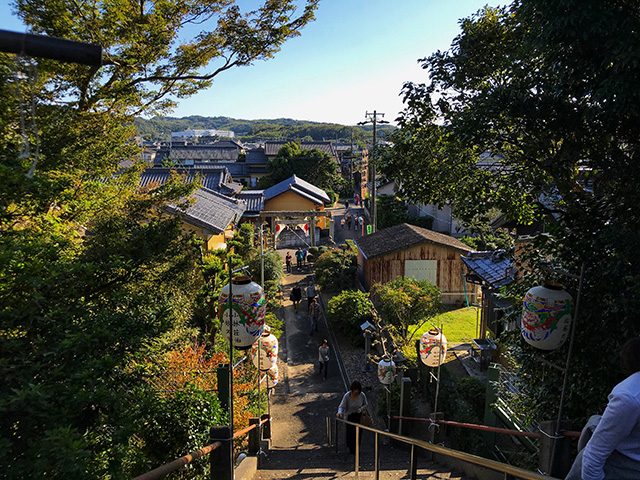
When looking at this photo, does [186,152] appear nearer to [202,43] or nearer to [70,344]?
[202,43]

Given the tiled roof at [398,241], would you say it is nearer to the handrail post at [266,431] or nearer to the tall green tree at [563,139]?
the handrail post at [266,431]

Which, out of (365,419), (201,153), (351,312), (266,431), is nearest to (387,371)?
(365,419)

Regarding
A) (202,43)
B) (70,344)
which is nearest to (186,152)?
(202,43)

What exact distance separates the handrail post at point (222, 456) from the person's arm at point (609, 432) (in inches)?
118

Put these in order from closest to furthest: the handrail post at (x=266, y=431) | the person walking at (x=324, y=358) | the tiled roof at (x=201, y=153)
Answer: the handrail post at (x=266, y=431)
the person walking at (x=324, y=358)
the tiled roof at (x=201, y=153)

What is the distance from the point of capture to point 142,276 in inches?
275

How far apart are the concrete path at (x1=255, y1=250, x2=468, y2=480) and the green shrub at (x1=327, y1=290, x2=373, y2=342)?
1032 mm

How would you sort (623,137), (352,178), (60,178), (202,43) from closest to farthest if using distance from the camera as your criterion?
(623,137) → (60,178) → (202,43) → (352,178)

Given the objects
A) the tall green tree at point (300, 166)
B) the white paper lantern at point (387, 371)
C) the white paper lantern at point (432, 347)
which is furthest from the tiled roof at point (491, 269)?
the tall green tree at point (300, 166)

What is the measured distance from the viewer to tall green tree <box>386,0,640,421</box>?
3.82m

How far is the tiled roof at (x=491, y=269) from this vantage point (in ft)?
36.1

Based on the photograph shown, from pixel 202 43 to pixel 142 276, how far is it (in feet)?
14.4

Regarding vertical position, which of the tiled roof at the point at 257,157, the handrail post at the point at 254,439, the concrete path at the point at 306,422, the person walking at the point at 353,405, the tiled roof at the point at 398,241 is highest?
the tiled roof at the point at 257,157

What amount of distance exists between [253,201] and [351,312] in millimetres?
15481
